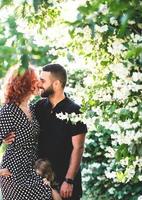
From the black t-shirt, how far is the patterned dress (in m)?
0.15

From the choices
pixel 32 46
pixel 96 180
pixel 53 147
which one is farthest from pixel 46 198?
pixel 96 180

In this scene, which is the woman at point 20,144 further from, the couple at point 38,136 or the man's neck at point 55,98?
the man's neck at point 55,98

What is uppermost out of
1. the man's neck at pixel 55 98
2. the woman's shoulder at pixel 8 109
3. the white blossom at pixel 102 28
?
the white blossom at pixel 102 28

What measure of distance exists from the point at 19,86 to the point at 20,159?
513 millimetres

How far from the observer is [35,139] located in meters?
3.75

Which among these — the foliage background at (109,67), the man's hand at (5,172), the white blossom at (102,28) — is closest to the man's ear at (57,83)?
the foliage background at (109,67)

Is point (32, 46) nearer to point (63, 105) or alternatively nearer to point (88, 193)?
point (63, 105)

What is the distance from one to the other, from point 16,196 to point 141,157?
1.42 meters

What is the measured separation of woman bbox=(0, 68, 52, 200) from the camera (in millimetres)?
3672

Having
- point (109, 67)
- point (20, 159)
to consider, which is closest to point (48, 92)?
point (20, 159)

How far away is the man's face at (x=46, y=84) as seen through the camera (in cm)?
396

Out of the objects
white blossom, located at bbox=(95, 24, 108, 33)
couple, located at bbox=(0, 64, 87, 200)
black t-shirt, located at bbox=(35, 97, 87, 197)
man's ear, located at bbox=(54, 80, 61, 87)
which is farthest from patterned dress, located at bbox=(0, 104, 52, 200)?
white blossom, located at bbox=(95, 24, 108, 33)

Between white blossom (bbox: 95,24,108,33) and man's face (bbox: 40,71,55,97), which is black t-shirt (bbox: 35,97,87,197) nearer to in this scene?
man's face (bbox: 40,71,55,97)

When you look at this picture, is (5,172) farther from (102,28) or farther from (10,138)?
(102,28)
